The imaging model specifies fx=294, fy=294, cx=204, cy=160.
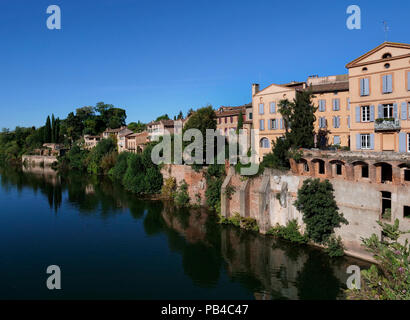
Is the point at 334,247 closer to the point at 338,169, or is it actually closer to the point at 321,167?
the point at 338,169

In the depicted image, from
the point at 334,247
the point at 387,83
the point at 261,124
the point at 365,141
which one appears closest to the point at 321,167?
the point at 365,141

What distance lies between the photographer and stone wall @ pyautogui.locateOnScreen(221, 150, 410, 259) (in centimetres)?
1831

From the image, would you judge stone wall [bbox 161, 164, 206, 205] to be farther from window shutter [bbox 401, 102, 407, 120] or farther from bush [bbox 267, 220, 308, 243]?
window shutter [bbox 401, 102, 407, 120]

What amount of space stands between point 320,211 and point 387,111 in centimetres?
915

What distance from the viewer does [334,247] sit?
20656mm

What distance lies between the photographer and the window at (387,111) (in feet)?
72.2

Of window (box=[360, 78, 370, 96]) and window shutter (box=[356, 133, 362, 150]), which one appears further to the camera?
window shutter (box=[356, 133, 362, 150])

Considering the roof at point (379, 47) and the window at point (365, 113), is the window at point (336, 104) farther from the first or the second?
the window at point (365, 113)

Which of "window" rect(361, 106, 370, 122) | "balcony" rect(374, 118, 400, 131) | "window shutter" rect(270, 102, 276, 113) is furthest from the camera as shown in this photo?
"window shutter" rect(270, 102, 276, 113)

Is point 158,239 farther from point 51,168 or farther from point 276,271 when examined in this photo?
point 51,168

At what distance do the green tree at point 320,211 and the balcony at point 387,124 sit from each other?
5793 mm

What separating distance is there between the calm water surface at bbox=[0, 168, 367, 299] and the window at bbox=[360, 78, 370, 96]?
1271 centimetres

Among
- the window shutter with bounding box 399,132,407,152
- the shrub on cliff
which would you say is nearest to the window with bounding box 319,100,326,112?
the window shutter with bounding box 399,132,407,152
